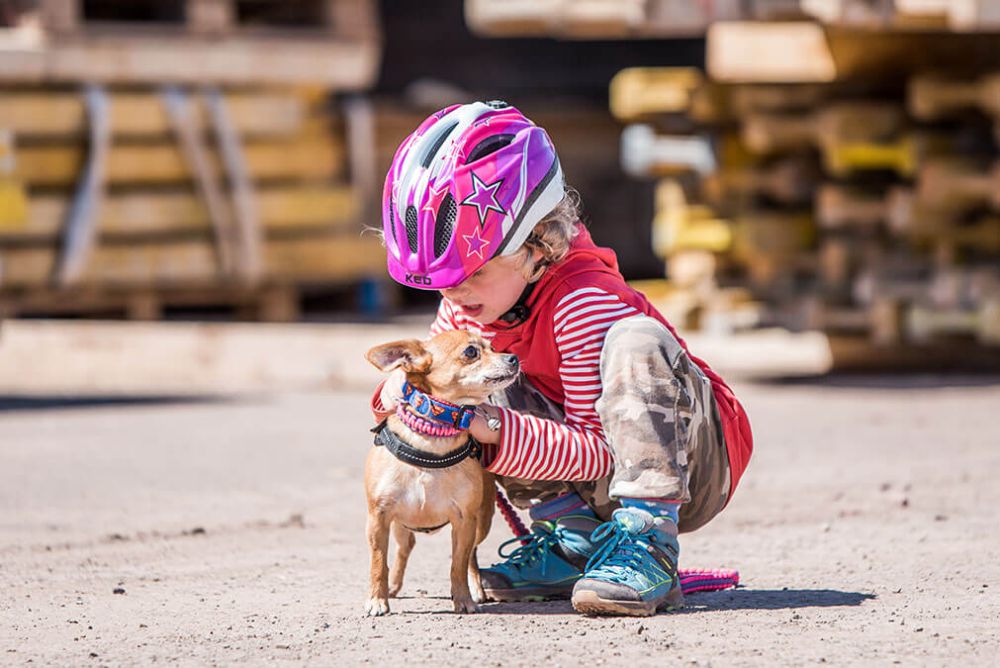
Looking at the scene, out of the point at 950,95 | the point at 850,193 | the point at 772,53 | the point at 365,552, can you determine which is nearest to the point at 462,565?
the point at 365,552

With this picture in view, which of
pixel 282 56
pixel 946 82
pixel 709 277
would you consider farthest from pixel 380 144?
pixel 946 82

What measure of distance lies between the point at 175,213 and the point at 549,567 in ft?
19.3

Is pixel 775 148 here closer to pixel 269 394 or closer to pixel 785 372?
pixel 785 372

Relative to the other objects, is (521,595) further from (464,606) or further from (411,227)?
(411,227)

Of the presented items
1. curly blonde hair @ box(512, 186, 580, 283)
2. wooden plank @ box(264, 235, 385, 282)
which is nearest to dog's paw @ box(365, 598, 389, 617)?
curly blonde hair @ box(512, 186, 580, 283)

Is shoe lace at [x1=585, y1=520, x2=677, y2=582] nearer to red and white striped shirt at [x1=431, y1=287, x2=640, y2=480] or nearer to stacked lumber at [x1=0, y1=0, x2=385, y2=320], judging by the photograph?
red and white striped shirt at [x1=431, y1=287, x2=640, y2=480]

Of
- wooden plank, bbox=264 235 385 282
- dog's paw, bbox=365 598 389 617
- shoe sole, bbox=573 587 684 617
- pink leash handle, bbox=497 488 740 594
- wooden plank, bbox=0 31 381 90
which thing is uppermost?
wooden plank, bbox=0 31 381 90

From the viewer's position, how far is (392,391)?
349cm

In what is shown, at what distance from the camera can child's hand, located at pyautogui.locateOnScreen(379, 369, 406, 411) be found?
3461mm

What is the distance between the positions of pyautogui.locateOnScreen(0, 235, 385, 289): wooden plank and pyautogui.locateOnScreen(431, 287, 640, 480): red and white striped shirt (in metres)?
5.66

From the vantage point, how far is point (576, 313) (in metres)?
3.47

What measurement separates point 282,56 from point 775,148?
289 centimetres

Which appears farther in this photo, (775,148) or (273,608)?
(775,148)

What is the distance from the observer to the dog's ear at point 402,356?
3.36 metres
